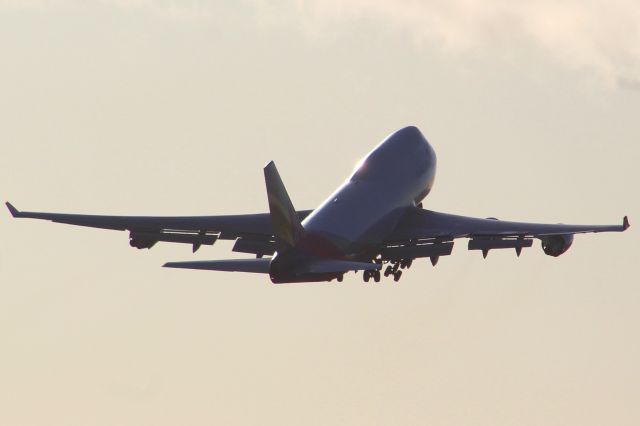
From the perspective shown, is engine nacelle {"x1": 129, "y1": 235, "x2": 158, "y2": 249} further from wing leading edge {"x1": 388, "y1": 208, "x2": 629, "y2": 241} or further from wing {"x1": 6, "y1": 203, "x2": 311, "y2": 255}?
wing leading edge {"x1": 388, "y1": 208, "x2": 629, "y2": 241}

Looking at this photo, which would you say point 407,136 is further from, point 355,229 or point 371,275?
point 355,229

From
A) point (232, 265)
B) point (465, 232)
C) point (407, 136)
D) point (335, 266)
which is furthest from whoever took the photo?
point (407, 136)

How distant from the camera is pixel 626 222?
91688 millimetres

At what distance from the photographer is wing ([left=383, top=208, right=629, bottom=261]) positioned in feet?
312

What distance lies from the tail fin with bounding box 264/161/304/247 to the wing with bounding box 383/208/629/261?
9.26 m

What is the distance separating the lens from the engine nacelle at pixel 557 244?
101 m

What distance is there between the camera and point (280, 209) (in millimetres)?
87000

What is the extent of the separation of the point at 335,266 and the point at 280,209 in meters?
3.56

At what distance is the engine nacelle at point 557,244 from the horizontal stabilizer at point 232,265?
67.1 ft

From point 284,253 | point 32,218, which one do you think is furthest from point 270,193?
point 32,218

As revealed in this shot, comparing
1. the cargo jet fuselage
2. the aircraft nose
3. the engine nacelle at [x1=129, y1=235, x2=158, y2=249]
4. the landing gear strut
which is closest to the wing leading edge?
the cargo jet fuselage

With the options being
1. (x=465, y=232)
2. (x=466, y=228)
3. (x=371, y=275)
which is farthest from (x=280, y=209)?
(x=466, y=228)

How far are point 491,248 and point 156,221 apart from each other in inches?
636

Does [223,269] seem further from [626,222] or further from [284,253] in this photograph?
[626,222]
